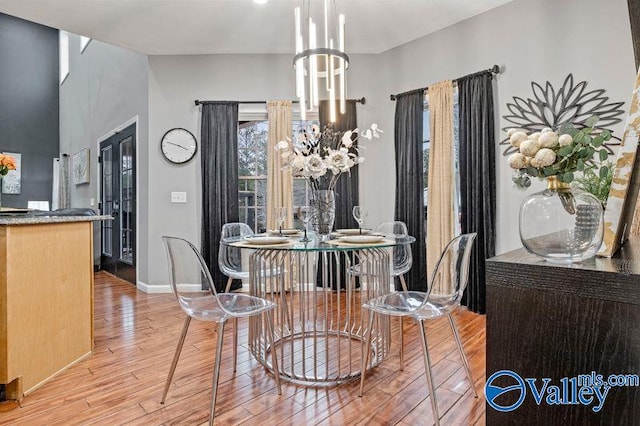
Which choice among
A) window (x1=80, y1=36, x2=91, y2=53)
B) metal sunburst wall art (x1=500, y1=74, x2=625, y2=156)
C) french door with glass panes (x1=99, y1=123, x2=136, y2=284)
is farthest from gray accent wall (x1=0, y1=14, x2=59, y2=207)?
metal sunburst wall art (x1=500, y1=74, x2=625, y2=156)

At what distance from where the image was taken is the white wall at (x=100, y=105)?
4.29 m

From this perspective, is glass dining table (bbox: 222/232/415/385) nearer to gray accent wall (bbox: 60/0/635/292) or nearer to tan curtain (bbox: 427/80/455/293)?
tan curtain (bbox: 427/80/455/293)

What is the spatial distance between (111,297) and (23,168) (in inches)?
203

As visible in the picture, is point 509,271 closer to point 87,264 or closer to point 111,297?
point 87,264

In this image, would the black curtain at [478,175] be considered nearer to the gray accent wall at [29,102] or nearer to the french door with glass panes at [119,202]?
the french door with glass panes at [119,202]

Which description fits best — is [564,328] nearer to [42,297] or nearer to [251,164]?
[42,297]

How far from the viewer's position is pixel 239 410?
69.5 inches

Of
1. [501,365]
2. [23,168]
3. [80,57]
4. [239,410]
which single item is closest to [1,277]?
[239,410]

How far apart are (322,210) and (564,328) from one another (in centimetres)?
169

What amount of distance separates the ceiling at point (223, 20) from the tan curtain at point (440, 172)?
2.26 feet

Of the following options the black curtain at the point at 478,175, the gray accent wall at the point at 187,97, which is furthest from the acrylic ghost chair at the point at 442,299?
the gray accent wall at the point at 187,97

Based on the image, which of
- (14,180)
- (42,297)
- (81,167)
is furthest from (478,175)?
(14,180)

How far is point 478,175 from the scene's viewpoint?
325 centimetres

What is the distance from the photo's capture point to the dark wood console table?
71 centimetres
